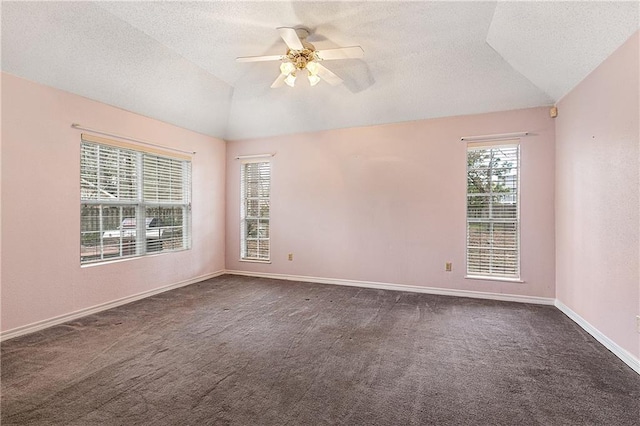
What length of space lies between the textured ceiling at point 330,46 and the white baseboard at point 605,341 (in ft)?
8.18

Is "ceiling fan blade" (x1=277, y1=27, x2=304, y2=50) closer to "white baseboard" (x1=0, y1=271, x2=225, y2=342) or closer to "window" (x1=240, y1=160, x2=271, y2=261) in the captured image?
"window" (x1=240, y1=160, x2=271, y2=261)

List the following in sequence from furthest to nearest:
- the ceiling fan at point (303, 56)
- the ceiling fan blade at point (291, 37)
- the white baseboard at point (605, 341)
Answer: the ceiling fan at point (303, 56) → the ceiling fan blade at point (291, 37) → the white baseboard at point (605, 341)

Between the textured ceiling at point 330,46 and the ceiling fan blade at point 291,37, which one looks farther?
the textured ceiling at point 330,46

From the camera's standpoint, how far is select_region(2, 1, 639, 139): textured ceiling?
8.69ft

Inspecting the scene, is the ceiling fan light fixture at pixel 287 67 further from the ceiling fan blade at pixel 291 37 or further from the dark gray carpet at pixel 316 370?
the dark gray carpet at pixel 316 370

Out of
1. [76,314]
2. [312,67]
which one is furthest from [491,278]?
[76,314]

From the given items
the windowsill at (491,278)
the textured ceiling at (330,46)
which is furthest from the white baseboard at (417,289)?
the textured ceiling at (330,46)

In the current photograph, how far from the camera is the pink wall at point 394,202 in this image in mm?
3936

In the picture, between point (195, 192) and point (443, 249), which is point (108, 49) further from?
point (443, 249)

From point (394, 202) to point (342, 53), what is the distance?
241cm

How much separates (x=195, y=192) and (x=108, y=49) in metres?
2.36

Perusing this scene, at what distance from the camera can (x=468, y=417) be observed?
176cm

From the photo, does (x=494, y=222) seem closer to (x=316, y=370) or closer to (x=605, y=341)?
(x=605, y=341)

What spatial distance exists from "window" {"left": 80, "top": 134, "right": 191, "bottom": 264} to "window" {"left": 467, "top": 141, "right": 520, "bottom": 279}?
4.32m
